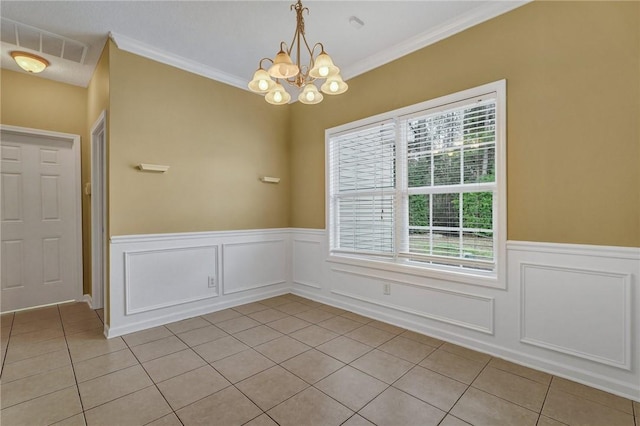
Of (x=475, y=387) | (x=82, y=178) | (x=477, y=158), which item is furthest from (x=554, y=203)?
(x=82, y=178)

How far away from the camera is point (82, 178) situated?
157 inches

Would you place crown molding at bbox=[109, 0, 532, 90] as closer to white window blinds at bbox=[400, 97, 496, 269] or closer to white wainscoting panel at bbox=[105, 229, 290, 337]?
white window blinds at bbox=[400, 97, 496, 269]

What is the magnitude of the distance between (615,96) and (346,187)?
2422mm

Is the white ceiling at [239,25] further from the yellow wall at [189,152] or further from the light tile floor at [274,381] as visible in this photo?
the light tile floor at [274,381]

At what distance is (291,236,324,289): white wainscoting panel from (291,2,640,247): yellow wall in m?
2.29

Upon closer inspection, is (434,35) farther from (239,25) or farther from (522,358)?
(522,358)

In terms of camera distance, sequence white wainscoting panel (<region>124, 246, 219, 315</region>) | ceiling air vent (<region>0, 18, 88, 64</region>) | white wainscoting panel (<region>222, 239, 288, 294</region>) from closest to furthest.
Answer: ceiling air vent (<region>0, 18, 88, 64</region>) → white wainscoting panel (<region>124, 246, 219, 315</region>) → white wainscoting panel (<region>222, 239, 288, 294</region>)

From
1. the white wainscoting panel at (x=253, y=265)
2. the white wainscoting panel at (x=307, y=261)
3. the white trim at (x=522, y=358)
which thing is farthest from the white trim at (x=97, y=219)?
the white trim at (x=522, y=358)

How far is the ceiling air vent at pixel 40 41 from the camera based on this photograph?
268cm

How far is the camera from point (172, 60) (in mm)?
3244

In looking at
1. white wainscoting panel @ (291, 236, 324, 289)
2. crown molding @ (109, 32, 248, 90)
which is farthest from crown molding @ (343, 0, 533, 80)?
white wainscoting panel @ (291, 236, 324, 289)

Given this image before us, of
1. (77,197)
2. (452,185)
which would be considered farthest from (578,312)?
(77,197)

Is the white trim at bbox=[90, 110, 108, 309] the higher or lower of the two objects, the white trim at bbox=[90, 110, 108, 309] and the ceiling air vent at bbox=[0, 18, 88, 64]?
the lower

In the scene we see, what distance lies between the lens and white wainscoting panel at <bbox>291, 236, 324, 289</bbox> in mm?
3965
